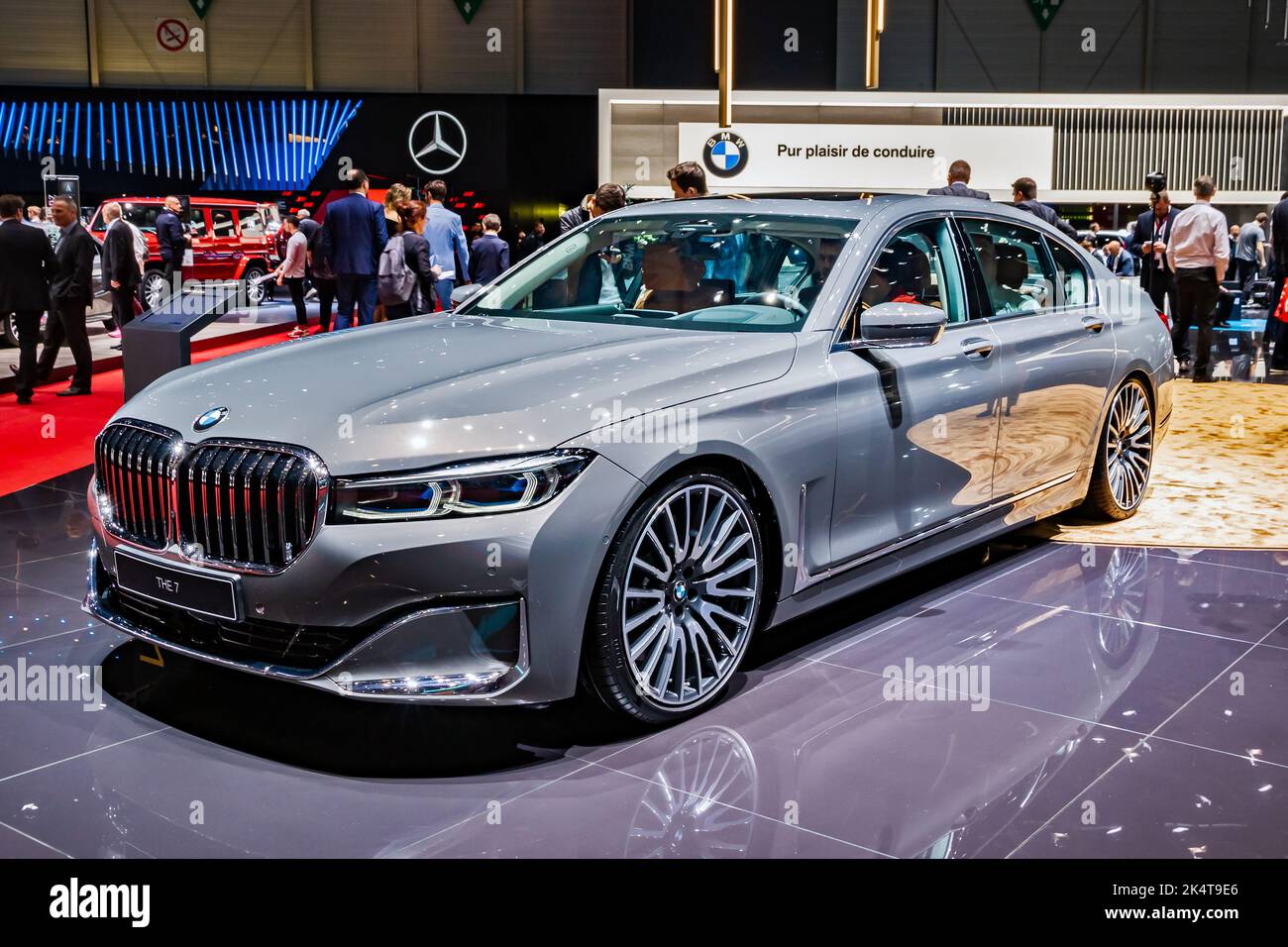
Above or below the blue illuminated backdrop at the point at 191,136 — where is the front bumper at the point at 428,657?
below

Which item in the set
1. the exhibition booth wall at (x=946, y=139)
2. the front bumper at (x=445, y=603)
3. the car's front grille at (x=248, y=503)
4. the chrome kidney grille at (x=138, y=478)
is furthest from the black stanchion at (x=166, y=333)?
the exhibition booth wall at (x=946, y=139)

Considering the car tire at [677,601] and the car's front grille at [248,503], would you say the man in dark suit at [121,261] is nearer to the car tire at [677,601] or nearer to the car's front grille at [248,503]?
the car's front grille at [248,503]

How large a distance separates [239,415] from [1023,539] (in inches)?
141

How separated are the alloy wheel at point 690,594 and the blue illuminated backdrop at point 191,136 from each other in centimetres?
2282

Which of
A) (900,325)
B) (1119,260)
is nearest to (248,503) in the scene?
(900,325)

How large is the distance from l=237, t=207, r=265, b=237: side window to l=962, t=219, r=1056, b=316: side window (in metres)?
17.0

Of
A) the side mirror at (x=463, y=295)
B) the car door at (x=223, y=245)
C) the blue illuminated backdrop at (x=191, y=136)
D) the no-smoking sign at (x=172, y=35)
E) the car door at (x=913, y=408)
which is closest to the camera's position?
the car door at (x=913, y=408)

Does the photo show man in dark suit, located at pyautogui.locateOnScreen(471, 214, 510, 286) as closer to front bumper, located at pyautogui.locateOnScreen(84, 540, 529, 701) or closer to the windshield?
the windshield

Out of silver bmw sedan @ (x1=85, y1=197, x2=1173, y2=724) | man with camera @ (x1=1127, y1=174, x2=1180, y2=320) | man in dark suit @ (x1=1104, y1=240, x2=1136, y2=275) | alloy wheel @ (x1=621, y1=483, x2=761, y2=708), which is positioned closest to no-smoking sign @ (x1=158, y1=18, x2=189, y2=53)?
man in dark suit @ (x1=1104, y1=240, x2=1136, y2=275)

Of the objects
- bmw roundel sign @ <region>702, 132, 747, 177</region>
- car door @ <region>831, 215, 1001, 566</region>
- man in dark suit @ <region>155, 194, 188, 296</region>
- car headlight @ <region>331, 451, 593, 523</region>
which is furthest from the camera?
man in dark suit @ <region>155, 194, 188, 296</region>

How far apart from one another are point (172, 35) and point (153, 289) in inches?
433

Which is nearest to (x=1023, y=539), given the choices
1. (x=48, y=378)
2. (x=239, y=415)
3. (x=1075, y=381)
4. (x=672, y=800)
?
(x=1075, y=381)

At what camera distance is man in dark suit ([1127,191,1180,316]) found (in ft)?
36.8

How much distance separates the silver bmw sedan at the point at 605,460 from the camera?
2.82 m
